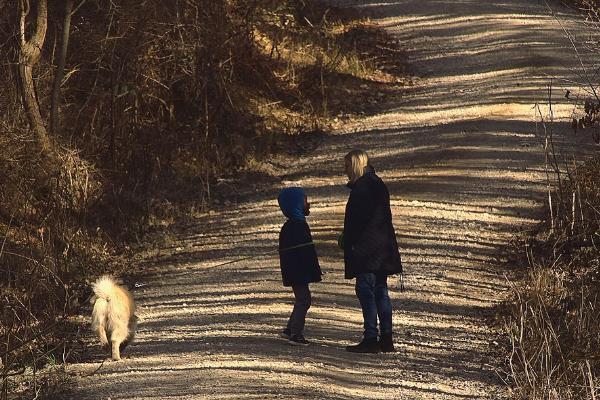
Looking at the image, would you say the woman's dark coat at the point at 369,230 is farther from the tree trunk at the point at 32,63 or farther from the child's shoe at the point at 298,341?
the tree trunk at the point at 32,63

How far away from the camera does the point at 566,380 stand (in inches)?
411

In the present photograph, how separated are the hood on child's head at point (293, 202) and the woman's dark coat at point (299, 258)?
0.07 m

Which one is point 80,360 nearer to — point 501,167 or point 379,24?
point 501,167

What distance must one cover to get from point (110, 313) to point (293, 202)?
2.00 metres

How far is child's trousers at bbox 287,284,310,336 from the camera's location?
11602 millimetres

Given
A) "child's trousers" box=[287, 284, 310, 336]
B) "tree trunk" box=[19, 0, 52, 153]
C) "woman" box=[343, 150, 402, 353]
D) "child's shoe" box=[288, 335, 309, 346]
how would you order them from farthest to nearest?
1. "tree trunk" box=[19, 0, 52, 153]
2. "child's shoe" box=[288, 335, 309, 346]
3. "child's trousers" box=[287, 284, 310, 336]
4. "woman" box=[343, 150, 402, 353]

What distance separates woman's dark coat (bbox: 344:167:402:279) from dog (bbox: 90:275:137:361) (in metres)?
2.16

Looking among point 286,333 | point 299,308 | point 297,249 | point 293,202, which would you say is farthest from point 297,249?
point 286,333

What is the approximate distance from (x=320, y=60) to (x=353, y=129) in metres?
2.53

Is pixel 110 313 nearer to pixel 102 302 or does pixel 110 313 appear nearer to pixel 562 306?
pixel 102 302

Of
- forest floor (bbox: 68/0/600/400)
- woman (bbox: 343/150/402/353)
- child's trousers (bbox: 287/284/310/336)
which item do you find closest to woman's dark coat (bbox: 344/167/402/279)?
woman (bbox: 343/150/402/353)

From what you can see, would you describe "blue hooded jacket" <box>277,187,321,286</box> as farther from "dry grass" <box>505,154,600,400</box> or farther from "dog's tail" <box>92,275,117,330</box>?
"dry grass" <box>505,154,600,400</box>

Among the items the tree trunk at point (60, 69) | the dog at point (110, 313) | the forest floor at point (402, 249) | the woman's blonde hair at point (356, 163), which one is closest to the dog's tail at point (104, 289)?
the dog at point (110, 313)

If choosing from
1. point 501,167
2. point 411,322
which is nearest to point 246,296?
point 411,322
